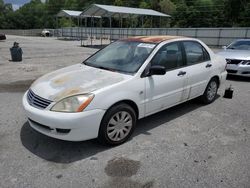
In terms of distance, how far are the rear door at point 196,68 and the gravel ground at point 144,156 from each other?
21.7 inches

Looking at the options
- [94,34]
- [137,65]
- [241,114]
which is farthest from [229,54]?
[94,34]

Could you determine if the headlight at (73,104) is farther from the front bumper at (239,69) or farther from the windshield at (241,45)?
the windshield at (241,45)

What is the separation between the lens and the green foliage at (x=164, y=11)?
156 feet

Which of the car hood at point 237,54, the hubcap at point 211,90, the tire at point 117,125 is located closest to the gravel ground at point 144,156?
the tire at point 117,125

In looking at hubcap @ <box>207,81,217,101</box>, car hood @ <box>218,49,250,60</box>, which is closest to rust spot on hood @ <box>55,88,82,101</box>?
hubcap @ <box>207,81,217,101</box>

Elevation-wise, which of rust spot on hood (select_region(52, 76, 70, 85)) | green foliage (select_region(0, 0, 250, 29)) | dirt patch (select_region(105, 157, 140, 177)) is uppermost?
green foliage (select_region(0, 0, 250, 29))

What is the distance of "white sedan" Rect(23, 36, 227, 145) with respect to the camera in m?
3.15

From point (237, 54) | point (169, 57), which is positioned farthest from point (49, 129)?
point (237, 54)

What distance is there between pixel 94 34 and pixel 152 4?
1422 inches

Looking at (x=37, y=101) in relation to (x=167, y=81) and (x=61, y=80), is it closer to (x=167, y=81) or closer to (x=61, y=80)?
(x=61, y=80)

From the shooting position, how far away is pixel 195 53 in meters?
4.96

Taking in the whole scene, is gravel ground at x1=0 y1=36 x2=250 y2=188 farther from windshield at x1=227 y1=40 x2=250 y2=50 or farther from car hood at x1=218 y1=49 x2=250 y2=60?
windshield at x1=227 y1=40 x2=250 y2=50

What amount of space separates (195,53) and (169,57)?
91 cm

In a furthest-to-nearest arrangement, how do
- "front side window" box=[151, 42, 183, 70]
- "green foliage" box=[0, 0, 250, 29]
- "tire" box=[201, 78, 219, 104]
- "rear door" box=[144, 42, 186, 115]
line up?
"green foliage" box=[0, 0, 250, 29]
"tire" box=[201, 78, 219, 104]
"front side window" box=[151, 42, 183, 70]
"rear door" box=[144, 42, 186, 115]
